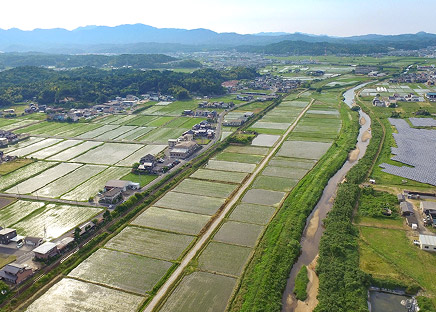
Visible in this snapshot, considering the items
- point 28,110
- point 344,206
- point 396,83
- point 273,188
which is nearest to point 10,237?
point 273,188

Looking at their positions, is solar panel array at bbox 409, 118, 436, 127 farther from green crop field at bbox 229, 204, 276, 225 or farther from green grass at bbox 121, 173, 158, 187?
green grass at bbox 121, 173, 158, 187

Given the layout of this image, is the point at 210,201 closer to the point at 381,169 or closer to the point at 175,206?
the point at 175,206

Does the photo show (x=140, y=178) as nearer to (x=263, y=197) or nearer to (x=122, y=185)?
(x=122, y=185)

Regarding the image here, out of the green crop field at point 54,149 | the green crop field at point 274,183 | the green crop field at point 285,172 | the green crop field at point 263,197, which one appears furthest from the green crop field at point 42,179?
the green crop field at point 285,172

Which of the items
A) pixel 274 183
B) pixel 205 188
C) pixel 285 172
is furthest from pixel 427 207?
pixel 205 188

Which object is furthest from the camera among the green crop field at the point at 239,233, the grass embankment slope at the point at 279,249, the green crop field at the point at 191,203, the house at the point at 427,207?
the green crop field at the point at 191,203

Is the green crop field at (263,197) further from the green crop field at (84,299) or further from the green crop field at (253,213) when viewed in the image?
the green crop field at (84,299)
